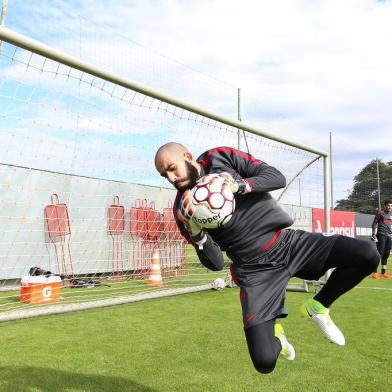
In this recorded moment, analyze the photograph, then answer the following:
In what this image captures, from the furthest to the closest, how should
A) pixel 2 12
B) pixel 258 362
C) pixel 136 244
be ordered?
1. pixel 136 244
2. pixel 2 12
3. pixel 258 362

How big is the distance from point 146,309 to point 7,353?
269 centimetres

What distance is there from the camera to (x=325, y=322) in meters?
3.38

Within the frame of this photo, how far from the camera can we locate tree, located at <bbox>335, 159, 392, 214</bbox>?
161ft

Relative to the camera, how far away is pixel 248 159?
3297 mm

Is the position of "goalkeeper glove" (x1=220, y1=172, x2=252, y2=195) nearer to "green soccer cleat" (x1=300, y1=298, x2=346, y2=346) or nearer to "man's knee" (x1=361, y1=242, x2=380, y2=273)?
"man's knee" (x1=361, y1=242, x2=380, y2=273)

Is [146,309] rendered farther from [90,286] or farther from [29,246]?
[29,246]

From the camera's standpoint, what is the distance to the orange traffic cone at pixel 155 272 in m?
9.26

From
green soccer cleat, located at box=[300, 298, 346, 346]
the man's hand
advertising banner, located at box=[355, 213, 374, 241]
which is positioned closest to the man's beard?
the man's hand

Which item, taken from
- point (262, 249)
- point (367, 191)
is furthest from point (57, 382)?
point (367, 191)

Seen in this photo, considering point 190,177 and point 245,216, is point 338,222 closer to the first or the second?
point 245,216

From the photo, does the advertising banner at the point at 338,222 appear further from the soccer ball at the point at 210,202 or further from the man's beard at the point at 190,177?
the soccer ball at the point at 210,202

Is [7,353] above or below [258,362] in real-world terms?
below

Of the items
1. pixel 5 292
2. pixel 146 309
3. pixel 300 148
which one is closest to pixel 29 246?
pixel 5 292

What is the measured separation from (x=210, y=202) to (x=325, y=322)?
1.37 meters
